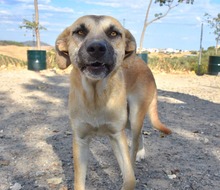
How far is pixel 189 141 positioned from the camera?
16.5 feet

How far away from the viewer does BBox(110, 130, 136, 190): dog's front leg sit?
10.3 feet

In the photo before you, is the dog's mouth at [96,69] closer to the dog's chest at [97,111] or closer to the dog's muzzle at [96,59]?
the dog's muzzle at [96,59]

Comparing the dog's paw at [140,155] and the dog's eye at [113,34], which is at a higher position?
the dog's eye at [113,34]

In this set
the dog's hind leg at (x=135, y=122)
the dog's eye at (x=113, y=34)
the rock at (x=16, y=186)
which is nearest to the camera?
the dog's eye at (x=113, y=34)

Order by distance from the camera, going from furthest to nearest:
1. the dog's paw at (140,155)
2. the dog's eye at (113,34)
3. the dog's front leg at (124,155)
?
1. the dog's paw at (140,155)
2. the dog's front leg at (124,155)
3. the dog's eye at (113,34)

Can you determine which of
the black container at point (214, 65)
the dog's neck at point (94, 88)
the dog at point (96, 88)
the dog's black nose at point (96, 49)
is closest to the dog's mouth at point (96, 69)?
the dog at point (96, 88)

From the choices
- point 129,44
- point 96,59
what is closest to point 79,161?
point 96,59

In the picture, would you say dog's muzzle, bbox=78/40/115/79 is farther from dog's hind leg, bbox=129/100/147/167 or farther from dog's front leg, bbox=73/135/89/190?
dog's hind leg, bbox=129/100/147/167

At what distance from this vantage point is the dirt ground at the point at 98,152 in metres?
3.64

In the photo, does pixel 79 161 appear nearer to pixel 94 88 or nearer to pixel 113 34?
pixel 94 88

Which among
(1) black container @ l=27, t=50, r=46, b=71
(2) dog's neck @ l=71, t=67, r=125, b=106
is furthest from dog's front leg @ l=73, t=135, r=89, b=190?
(1) black container @ l=27, t=50, r=46, b=71

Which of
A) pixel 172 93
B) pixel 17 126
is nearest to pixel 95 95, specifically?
pixel 17 126

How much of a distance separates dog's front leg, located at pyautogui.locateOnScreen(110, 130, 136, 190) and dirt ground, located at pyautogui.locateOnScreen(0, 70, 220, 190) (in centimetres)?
41

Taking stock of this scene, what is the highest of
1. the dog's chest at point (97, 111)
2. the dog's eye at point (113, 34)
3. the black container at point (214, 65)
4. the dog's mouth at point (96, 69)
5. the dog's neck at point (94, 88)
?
the dog's eye at point (113, 34)
